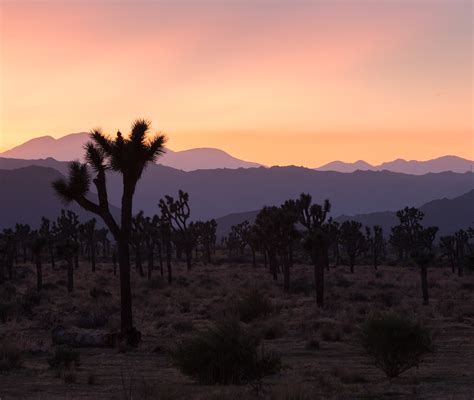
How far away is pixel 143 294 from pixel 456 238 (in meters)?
35.7

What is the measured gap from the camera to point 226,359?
12516 mm

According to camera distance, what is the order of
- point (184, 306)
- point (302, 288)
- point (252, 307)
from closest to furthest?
1. point (252, 307)
2. point (184, 306)
3. point (302, 288)

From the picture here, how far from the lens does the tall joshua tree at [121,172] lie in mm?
20047

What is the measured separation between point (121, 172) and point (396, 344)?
10.2m

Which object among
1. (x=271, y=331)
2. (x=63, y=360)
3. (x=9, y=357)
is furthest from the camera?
(x=271, y=331)

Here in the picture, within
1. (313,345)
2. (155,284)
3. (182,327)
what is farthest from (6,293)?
(313,345)

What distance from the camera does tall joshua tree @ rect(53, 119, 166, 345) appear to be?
789 inches

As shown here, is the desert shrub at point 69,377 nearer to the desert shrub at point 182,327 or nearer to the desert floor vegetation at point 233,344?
the desert floor vegetation at point 233,344

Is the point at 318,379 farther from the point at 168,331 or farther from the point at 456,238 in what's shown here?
the point at 456,238

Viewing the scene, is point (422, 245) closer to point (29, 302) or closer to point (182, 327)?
point (29, 302)

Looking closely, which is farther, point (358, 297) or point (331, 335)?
point (358, 297)

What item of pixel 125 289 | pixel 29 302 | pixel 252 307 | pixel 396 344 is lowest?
pixel 252 307

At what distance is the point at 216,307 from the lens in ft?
99.3

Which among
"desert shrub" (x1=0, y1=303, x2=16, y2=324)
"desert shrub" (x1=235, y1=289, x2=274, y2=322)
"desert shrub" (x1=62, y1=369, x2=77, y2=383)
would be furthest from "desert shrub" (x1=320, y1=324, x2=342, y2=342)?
"desert shrub" (x1=0, y1=303, x2=16, y2=324)
